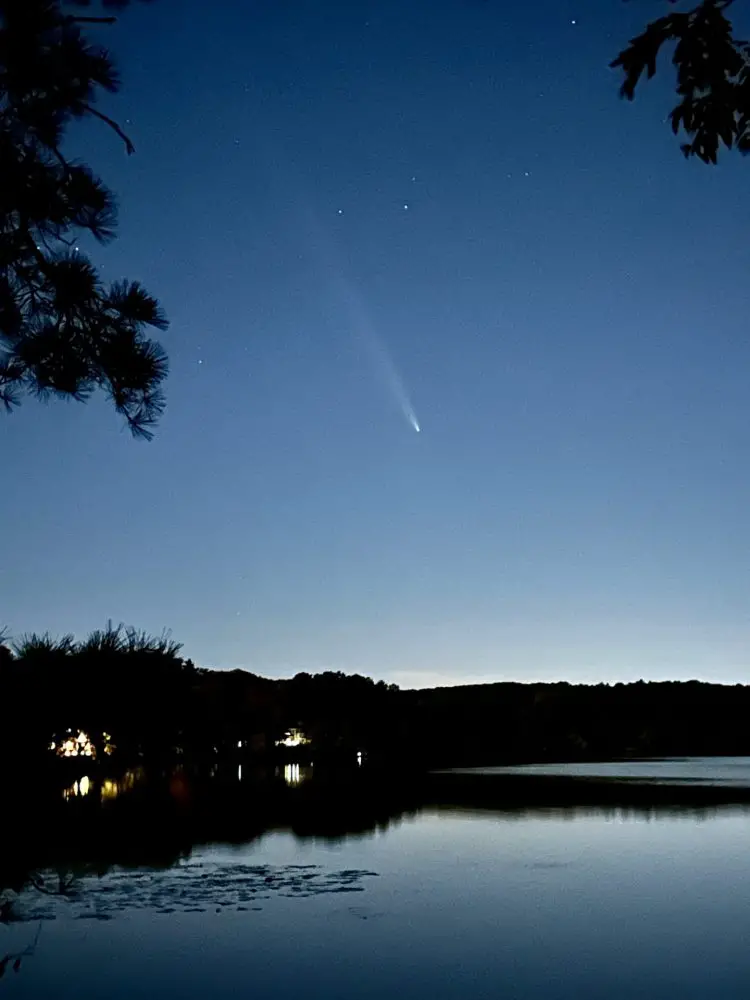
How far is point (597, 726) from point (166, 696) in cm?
13484

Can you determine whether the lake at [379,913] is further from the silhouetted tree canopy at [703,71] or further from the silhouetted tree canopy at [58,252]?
the silhouetted tree canopy at [703,71]

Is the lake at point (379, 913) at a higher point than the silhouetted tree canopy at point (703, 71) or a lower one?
lower

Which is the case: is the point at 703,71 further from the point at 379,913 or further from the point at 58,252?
the point at 379,913

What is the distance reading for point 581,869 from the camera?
85.6 ft

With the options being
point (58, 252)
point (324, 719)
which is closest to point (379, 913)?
point (58, 252)

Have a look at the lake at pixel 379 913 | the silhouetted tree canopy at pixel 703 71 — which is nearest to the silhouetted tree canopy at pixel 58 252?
the silhouetted tree canopy at pixel 703 71

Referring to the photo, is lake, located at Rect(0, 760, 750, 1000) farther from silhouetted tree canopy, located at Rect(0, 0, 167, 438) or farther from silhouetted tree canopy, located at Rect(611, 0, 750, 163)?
silhouetted tree canopy, located at Rect(611, 0, 750, 163)

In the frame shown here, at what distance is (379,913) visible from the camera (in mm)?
19391

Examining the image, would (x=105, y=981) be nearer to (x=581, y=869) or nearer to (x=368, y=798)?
(x=581, y=869)

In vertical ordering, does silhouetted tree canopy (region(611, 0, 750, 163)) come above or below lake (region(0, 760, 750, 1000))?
above

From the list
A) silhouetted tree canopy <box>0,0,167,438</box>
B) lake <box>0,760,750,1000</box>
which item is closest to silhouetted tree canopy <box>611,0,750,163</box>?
silhouetted tree canopy <box>0,0,167,438</box>

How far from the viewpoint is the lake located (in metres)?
14.6

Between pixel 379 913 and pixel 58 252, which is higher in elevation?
pixel 58 252

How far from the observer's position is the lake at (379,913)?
14.6 metres
